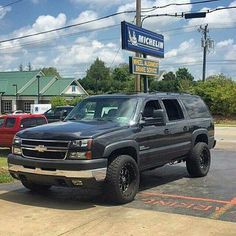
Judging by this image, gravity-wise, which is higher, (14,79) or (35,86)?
(14,79)

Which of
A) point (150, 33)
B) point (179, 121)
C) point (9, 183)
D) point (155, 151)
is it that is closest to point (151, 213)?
point (155, 151)

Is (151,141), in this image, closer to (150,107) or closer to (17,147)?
(150,107)

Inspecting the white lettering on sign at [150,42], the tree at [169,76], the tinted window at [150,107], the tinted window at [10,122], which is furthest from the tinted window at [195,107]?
the tree at [169,76]

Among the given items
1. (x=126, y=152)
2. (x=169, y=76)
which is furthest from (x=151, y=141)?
(x=169, y=76)

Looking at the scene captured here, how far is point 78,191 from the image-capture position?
898 cm

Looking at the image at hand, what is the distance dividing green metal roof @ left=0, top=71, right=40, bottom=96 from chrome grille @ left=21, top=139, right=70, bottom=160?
2394 inches

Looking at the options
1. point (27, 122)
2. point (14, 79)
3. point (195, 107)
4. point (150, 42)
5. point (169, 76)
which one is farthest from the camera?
point (169, 76)

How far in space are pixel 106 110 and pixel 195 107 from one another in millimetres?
2831

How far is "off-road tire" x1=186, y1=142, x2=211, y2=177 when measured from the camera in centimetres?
1041

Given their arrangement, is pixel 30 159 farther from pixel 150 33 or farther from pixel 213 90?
pixel 213 90

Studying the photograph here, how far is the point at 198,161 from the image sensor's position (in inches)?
411

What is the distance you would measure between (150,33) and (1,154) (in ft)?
29.7

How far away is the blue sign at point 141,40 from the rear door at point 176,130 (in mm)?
9785

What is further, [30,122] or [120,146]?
[30,122]
